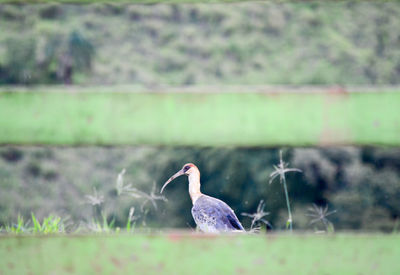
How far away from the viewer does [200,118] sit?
113 cm

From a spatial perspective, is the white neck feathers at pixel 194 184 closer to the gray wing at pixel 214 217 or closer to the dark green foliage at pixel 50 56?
the gray wing at pixel 214 217

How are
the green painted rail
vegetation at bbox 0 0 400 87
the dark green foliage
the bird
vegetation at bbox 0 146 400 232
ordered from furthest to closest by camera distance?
the dark green foliage < vegetation at bbox 0 0 400 87 < vegetation at bbox 0 146 400 232 < the bird < the green painted rail

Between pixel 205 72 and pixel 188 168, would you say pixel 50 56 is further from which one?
pixel 188 168

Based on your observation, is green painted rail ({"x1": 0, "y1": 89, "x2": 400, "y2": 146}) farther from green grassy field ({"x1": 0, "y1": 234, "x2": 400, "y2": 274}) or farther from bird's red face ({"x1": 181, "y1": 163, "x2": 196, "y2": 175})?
bird's red face ({"x1": 181, "y1": 163, "x2": 196, "y2": 175})

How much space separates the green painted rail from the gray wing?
1.30 meters

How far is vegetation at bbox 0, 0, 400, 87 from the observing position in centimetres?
547

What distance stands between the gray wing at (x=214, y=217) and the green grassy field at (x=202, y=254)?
120 cm

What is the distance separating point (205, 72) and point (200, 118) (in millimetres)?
4510

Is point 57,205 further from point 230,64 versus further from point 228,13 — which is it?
point 228,13

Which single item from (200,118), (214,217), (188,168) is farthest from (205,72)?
(200,118)

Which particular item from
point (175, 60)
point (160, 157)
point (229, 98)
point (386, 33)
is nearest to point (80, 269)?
point (229, 98)

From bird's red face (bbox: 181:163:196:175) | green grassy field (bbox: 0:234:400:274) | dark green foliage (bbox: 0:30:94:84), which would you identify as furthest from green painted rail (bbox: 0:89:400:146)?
dark green foliage (bbox: 0:30:94:84)

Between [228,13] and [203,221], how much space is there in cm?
379

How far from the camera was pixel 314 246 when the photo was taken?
1.13 m
